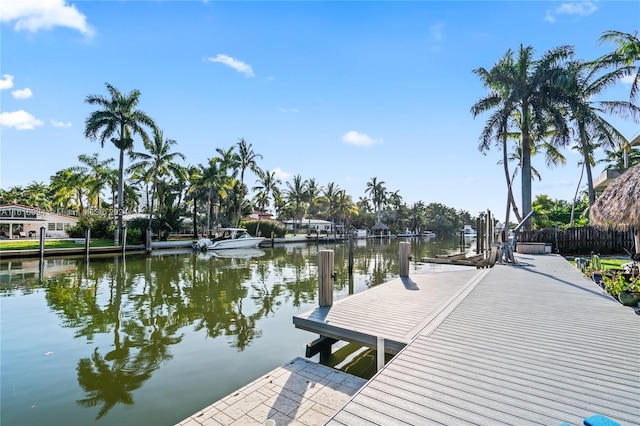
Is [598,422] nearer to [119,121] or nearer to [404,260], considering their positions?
[404,260]

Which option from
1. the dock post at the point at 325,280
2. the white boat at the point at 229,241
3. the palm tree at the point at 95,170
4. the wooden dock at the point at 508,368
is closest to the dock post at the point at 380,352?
the wooden dock at the point at 508,368

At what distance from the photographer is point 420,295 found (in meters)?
7.44

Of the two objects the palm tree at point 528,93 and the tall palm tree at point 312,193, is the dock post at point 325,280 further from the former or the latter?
A: the tall palm tree at point 312,193

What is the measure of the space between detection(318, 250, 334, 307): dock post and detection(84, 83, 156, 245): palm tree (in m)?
26.0

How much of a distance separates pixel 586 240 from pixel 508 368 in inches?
820

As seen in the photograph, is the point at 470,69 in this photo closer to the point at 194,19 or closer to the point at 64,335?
the point at 194,19

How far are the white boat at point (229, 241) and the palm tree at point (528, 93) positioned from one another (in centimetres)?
2352

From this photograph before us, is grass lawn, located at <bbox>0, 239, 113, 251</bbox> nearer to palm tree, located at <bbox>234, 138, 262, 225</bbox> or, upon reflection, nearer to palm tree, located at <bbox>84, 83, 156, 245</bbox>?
palm tree, located at <bbox>84, 83, 156, 245</bbox>

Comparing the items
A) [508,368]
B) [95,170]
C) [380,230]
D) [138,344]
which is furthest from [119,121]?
[380,230]

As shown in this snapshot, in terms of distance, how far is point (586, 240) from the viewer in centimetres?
1902

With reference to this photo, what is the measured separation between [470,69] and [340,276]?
16.3 meters

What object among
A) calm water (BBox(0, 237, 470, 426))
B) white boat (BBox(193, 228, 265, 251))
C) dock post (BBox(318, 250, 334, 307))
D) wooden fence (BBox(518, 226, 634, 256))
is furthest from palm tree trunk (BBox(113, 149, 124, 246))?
wooden fence (BBox(518, 226, 634, 256))

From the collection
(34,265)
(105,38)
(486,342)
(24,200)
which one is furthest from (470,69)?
(24,200)

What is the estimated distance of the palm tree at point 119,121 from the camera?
90.3ft
